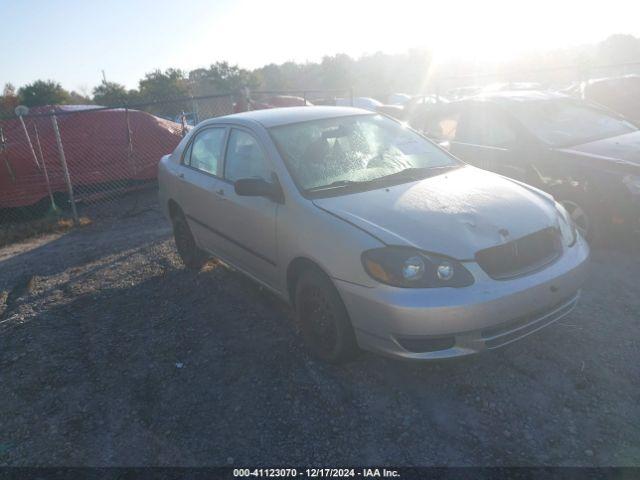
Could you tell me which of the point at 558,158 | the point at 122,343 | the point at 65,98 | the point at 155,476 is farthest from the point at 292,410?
the point at 65,98

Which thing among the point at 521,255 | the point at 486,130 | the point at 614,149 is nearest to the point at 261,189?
the point at 521,255

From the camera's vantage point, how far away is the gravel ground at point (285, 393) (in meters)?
2.69

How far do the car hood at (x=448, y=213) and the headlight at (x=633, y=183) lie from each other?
1.54 m

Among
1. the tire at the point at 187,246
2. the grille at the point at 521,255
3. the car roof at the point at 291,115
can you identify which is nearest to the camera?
the grille at the point at 521,255

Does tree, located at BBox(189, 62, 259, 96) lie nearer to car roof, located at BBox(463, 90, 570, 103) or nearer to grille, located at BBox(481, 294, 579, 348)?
car roof, located at BBox(463, 90, 570, 103)

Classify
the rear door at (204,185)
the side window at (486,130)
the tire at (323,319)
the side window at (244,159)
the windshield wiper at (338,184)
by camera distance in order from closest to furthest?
the tire at (323,319) → the windshield wiper at (338,184) → the side window at (244,159) → the rear door at (204,185) → the side window at (486,130)

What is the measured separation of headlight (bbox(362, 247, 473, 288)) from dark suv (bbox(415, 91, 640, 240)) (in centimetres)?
286

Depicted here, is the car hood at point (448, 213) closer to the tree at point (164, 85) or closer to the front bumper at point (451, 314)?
the front bumper at point (451, 314)

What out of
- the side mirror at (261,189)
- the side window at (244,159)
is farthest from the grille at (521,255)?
the side window at (244,159)

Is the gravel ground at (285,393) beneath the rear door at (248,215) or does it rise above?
beneath

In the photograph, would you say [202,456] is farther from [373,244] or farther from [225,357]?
[373,244]

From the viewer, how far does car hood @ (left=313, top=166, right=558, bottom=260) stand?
2.95m

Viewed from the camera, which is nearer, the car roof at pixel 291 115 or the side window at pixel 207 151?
the car roof at pixel 291 115

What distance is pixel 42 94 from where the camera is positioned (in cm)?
3753
